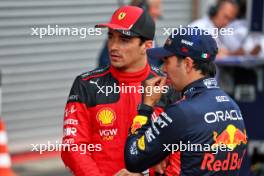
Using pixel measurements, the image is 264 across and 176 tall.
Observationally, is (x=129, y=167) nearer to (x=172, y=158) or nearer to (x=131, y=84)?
(x=172, y=158)

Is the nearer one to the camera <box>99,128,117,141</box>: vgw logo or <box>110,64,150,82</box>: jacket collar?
<box>99,128,117,141</box>: vgw logo

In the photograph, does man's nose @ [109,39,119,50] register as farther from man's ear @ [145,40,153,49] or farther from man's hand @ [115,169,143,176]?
man's hand @ [115,169,143,176]

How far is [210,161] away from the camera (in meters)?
4.26

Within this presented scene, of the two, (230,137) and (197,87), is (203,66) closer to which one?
(197,87)

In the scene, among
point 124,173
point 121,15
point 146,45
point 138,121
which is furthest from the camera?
point 146,45

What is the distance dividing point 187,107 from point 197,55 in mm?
289

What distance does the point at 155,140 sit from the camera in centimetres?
425


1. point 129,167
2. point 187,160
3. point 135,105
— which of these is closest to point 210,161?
point 187,160

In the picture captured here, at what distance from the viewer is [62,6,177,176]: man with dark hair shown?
188 inches

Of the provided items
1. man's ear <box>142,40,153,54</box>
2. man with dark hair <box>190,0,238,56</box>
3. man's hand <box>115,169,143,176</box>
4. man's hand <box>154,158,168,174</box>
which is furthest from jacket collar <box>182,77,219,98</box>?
man with dark hair <box>190,0,238,56</box>

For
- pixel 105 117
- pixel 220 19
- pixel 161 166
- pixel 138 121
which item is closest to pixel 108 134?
pixel 105 117

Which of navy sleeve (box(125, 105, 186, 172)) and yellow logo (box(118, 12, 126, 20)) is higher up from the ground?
yellow logo (box(118, 12, 126, 20))

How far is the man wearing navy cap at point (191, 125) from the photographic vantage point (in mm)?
4223

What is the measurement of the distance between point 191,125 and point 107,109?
2.52ft
